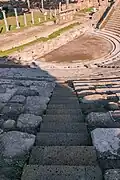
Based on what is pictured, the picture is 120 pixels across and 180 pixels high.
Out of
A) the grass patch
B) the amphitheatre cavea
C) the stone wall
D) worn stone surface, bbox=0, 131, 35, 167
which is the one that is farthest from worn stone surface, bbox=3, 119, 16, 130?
the grass patch

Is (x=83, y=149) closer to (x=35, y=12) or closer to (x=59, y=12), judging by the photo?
(x=59, y=12)

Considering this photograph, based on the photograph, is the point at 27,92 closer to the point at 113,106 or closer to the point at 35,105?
the point at 35,105

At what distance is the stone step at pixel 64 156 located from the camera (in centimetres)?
468

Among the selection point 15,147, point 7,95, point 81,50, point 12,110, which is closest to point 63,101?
point 7,95

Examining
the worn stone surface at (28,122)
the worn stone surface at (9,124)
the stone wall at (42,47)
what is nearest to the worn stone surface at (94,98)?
the worn stone surface at (28,122)

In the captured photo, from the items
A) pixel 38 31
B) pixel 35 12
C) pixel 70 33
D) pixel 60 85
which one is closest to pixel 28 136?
pixel 60 85

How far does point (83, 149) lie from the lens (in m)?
4.92

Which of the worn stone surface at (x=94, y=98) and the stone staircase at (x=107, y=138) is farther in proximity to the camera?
the worn stone surface at (x=94, y=98)

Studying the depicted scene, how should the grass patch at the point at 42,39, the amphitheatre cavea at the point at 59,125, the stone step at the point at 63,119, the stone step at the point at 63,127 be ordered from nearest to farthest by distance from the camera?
the amphitheatre cavea at the point at 59,125, the stone step at the point at 63,127, the stone step at the point at 63,119, the grass patch at the point at 42,39

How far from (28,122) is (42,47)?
19.4m

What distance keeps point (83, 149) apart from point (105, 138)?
0.71 m

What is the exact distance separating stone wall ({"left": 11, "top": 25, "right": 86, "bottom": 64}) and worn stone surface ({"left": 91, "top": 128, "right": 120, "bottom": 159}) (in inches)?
668

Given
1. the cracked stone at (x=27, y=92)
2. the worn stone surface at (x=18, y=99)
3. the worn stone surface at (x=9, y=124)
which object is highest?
the worn stone surface at (x=9, y=124)

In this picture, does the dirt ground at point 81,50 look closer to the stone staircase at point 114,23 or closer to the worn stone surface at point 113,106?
the stone staircase at point 114,23
